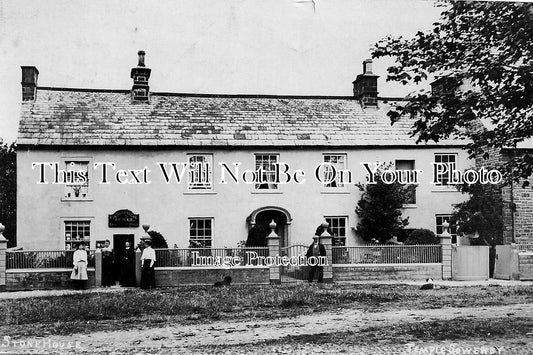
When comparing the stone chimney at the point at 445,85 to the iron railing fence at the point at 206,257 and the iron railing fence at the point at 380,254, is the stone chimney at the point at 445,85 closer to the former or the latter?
the iron railing fence at the point at 380,254

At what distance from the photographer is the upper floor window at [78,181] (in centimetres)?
2120

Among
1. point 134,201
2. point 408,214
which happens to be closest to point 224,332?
point 134,201

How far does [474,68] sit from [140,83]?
16.0 metres

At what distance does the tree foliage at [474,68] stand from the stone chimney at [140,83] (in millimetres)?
14693

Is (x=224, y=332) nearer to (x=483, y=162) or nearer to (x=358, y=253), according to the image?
(x=358, y=253)

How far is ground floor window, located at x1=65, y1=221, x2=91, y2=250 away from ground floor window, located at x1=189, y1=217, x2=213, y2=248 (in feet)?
11.7

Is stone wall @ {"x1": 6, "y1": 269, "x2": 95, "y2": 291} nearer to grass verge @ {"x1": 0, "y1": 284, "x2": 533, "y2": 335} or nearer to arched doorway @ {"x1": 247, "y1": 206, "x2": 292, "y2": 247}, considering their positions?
grass verge @ {"x1": 0, "y1": 284, "x2": 533, "y2": 335}

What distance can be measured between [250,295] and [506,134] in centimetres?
704

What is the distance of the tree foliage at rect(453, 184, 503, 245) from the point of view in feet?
68.5

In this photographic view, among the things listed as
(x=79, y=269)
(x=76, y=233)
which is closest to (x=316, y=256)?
(x=79, y=269)

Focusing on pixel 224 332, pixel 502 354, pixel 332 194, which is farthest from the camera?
pixel 332 194

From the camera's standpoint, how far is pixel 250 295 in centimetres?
1470

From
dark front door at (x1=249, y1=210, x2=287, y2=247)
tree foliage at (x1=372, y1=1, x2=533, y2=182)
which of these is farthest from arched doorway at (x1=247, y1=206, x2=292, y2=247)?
tree foliage at (x1=372, y1=1, x2=533, y2=182)

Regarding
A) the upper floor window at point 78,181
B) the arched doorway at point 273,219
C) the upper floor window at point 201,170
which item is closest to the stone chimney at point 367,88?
the arched doorway at point 273,219
